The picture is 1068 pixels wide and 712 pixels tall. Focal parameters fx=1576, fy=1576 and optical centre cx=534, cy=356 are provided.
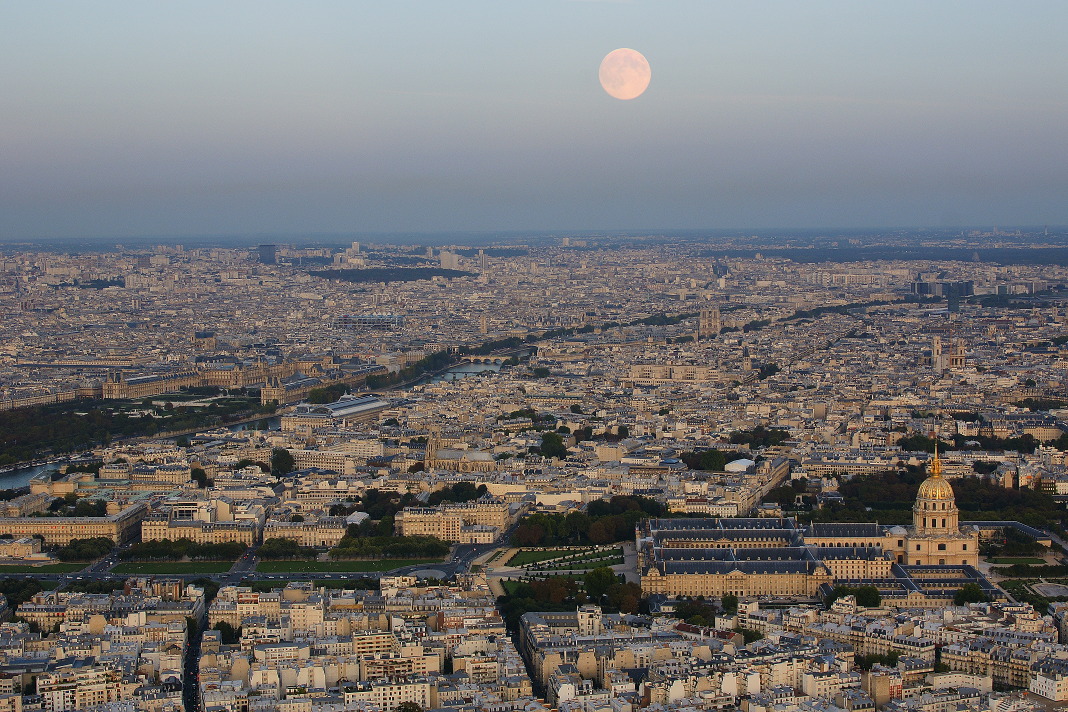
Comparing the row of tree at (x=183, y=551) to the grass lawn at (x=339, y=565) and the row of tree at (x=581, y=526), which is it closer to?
the grass lawn at (x=339, y=565)

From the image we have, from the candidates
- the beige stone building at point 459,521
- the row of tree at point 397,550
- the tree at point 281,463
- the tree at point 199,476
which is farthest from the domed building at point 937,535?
the tree at point 199,476

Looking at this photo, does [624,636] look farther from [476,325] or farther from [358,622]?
[476,325]

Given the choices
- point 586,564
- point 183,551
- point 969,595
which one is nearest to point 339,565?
point 183,551

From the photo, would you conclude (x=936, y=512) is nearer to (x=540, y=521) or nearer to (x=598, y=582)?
(x=598, y=582)

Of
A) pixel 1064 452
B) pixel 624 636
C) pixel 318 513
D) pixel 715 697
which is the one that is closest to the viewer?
pixel 715 697

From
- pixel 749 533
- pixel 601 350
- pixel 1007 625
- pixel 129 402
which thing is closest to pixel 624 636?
pixel 1007 625

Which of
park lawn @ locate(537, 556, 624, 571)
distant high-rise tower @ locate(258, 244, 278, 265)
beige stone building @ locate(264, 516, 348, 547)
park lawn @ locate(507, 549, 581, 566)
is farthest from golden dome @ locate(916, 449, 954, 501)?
distant high-rise tower @ locate(258, 244, 278, 265)
